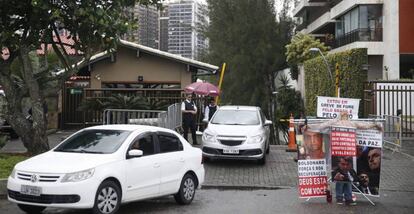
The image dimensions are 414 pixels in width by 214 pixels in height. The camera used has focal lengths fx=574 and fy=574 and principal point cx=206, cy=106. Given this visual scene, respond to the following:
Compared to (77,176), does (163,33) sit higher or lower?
higher

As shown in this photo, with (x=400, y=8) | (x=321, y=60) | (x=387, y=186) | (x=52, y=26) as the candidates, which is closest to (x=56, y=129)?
(x=52, y=26)

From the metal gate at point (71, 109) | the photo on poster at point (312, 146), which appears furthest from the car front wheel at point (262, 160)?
the metal gate at point (71, 109)

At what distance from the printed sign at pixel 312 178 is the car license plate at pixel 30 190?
4.71 meters

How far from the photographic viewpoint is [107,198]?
873 cm

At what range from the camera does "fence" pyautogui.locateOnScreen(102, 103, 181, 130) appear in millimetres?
18039

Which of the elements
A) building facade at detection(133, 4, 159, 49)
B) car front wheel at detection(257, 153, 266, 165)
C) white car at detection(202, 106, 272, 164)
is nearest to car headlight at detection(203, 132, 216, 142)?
white car at detection(202, 106, 272, 164)

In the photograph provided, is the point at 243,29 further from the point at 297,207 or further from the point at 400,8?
the point at 297,207

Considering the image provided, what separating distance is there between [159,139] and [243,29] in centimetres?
3755

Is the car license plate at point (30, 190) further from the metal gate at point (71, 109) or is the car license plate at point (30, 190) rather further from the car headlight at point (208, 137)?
the metal gate at point (71, 109)

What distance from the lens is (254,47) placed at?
4738 cm

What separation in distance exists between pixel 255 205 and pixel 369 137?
7.99 ft

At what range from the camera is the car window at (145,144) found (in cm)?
969

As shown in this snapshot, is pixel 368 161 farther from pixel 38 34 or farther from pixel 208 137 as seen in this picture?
pixel 38 34

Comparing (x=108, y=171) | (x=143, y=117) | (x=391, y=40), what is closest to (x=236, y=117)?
(x=143, y=117)
